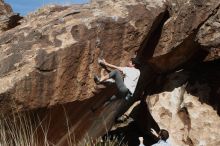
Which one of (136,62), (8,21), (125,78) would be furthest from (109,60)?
(8,21)

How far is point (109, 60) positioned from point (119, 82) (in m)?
0.40

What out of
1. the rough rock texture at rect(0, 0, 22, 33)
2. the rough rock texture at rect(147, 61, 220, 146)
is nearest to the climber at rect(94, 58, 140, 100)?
the rough rock texture at rect(147, 61, 220, 146)

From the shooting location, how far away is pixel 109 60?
953 cm

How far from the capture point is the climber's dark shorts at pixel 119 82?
30.9 feet

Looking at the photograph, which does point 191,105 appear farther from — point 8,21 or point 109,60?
point 8,21

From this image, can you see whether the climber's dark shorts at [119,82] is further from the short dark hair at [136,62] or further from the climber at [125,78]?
the short dark hair at [136,62]

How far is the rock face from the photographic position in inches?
352

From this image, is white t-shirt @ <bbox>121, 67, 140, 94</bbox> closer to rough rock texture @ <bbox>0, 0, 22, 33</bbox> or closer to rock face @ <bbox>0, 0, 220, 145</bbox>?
rock face @ <bbox>0, 0, 220, 145</bbox>

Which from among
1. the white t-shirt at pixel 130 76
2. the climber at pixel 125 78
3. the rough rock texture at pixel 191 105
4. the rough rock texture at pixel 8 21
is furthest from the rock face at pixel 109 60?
the rough rock texture at pixel 8 21

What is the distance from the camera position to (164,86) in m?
11.1

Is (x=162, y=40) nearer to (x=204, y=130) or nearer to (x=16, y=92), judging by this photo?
(x=204, y=130)

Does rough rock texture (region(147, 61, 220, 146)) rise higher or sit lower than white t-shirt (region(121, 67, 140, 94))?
lower

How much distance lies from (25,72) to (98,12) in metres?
1.83

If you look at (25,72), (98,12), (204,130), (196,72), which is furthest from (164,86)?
(25,72)
